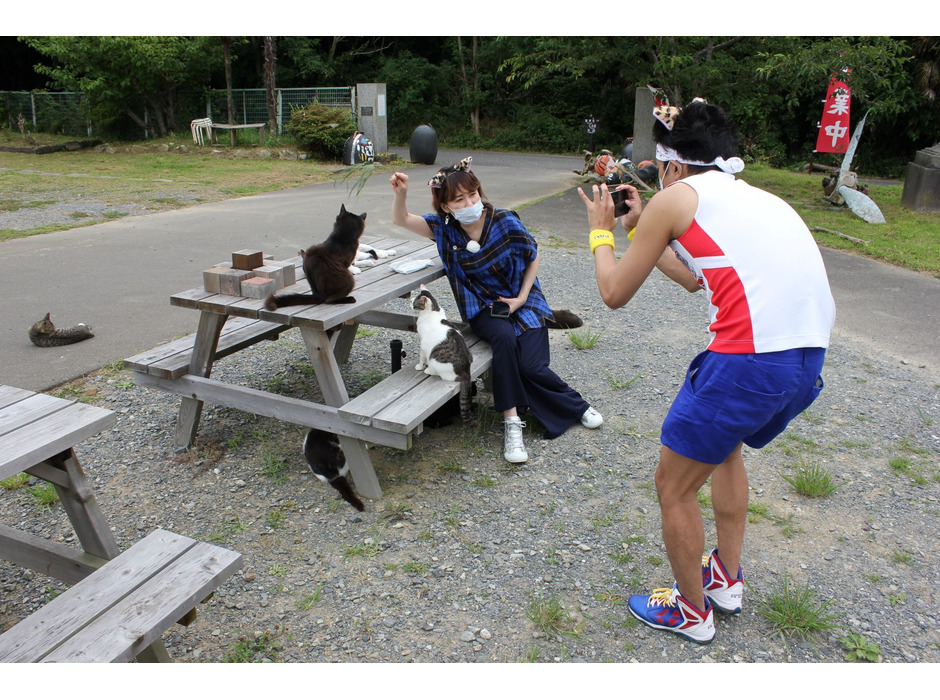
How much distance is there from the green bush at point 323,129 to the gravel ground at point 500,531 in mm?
12287

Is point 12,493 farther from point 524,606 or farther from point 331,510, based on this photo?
point 524,606

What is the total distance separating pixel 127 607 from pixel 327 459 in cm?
136

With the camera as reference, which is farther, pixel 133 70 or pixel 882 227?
pixel 133 70

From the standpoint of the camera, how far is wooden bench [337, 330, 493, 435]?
2.91m

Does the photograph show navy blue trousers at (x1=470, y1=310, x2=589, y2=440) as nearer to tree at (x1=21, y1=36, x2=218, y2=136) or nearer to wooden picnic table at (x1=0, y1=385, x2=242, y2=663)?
wooden picnic table at (x1=0, y1=385, x2=242, y2=663)

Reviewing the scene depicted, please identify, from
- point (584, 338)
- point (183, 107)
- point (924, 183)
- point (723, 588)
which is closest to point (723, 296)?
point (723, 588)

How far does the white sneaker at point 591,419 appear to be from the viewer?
379cm

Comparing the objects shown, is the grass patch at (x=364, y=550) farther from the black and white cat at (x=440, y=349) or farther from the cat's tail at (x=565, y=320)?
the cat's tail at (x=565, y=320)

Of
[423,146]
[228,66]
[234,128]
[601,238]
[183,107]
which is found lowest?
[601,238]

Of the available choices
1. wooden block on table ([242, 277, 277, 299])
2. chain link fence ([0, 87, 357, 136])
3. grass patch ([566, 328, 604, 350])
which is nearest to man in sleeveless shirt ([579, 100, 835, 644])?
wooden block on table ([242, 277, 277, 299])

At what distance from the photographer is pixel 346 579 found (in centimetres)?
261

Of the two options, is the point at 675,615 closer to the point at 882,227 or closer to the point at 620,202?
the point at 620,202

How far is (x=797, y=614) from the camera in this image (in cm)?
239

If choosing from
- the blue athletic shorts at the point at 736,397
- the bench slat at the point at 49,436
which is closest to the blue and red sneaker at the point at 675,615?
the blue athletic shorts at the point at 736,397
